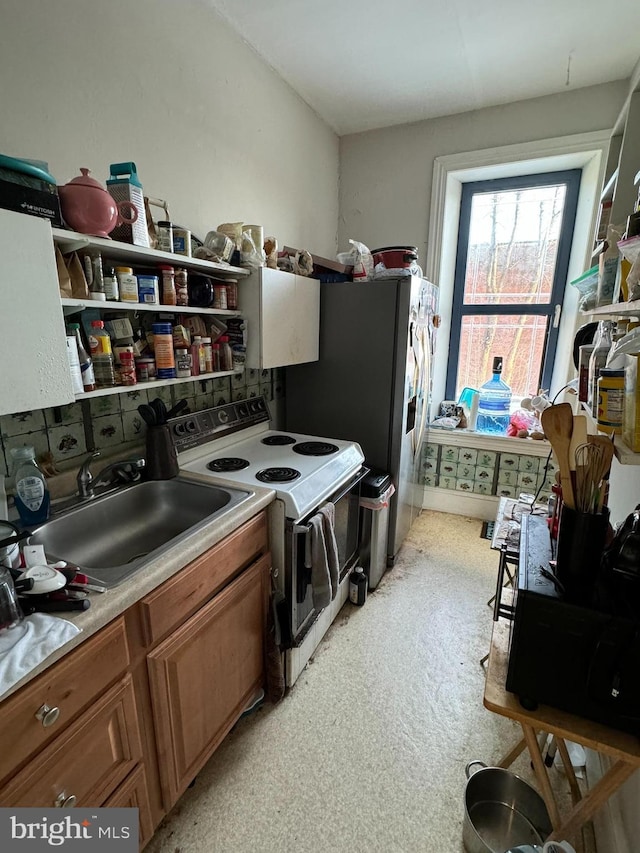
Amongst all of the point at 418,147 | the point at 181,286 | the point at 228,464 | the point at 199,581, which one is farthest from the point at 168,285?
the point at 418,147

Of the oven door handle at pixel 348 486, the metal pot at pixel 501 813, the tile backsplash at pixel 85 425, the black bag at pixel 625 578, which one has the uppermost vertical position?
the tile backsplash at pixel 85 425

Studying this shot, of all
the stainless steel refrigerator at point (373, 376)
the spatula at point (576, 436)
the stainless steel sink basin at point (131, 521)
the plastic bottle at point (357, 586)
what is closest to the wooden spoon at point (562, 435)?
the spatula at point (576, 436)

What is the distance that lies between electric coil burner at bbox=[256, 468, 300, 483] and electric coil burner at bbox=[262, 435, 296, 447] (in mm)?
404

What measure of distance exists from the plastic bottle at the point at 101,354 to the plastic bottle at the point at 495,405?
2614 mm

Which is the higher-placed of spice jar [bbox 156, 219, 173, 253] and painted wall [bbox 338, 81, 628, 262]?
painted wall [bbox 338, 81, 628, 262]

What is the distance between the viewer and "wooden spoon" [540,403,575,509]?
2.90 ft

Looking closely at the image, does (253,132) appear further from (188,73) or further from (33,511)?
(33,511)

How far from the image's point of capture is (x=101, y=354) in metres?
1.20

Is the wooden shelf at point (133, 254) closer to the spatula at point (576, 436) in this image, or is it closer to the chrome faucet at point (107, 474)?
the chrome faucet at point (107, 474)

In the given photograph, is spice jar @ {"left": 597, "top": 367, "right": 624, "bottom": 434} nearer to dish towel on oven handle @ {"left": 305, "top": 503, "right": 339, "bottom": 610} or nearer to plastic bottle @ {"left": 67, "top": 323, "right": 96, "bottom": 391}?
dish towel on oven handle @ {"left": 305, "top": 503, "right": 339, "bottom": 610}

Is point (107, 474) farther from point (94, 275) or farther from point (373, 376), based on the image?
point (373, 376)

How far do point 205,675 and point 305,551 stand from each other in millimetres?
504

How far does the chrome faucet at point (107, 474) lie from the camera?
4.41ft

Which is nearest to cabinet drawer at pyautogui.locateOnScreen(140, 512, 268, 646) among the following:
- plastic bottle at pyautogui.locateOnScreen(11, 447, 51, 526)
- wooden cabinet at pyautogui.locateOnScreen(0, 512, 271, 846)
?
wooden cabinet at pyautogui.locateOnScreen(0, 512, 271, 846)
